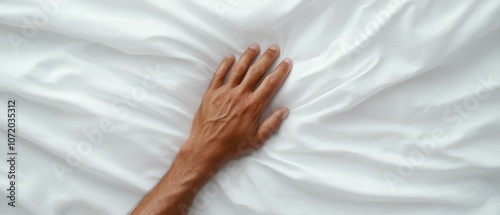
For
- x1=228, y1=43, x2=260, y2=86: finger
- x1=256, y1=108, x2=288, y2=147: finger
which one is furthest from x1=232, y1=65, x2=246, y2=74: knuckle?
x1=256, y1=108, x2=288, y2=147: finger

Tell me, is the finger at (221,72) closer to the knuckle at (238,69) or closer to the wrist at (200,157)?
the knuckle at (238,69)

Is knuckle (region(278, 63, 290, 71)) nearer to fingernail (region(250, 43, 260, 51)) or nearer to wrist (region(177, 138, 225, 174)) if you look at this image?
fingernail (region(250, 43, 260, 51))

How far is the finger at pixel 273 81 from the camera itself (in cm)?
90

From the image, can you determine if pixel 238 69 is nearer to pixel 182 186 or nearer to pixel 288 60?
pixel 288 60

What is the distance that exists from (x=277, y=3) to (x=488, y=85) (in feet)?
1.34

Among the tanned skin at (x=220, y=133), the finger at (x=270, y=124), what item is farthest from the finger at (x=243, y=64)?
the finger at (x=270, y=124)

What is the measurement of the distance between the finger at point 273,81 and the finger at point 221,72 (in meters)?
0.08

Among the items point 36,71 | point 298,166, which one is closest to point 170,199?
point 298,166

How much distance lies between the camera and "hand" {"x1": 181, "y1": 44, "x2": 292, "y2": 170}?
2.96ft

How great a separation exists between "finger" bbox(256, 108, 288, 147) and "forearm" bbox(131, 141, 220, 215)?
0.11 meters

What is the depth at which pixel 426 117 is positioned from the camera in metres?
0.84

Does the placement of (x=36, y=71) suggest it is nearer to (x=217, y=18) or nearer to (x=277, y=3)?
(x=217, y=18)

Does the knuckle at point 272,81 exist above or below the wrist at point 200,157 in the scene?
above

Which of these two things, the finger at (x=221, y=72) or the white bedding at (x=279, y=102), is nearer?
the white bedding at (x=279, y=102)
